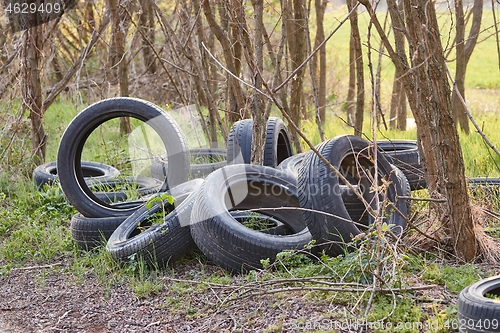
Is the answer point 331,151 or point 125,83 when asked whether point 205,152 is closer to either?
point 125,83

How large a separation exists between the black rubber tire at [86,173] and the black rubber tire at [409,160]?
3296 millimetres

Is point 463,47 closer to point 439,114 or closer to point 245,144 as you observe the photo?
point 245,144

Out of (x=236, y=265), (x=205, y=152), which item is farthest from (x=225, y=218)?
(x=205, y=152)

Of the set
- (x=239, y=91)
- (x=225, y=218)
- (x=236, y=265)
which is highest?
(x=239, y=91)

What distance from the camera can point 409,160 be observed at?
22.5 ft

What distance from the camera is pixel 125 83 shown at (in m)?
9.98

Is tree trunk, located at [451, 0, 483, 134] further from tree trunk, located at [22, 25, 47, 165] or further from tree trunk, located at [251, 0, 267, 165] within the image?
tree trunk, located at [22, 25, 47, 165]

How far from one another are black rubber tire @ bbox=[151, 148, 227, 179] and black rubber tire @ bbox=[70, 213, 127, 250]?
1.30 metres

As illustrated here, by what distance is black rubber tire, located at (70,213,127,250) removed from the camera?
5867 millimetres

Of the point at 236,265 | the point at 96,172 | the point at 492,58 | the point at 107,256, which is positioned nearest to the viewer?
the point at 236,265

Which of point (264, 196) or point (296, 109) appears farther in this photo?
point (296, 109)

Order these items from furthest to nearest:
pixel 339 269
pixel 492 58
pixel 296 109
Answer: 1. pixel 492 58
2. pixel 296 109
3. pixel 339 269

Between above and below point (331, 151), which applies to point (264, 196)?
below

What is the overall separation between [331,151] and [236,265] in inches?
45.4
